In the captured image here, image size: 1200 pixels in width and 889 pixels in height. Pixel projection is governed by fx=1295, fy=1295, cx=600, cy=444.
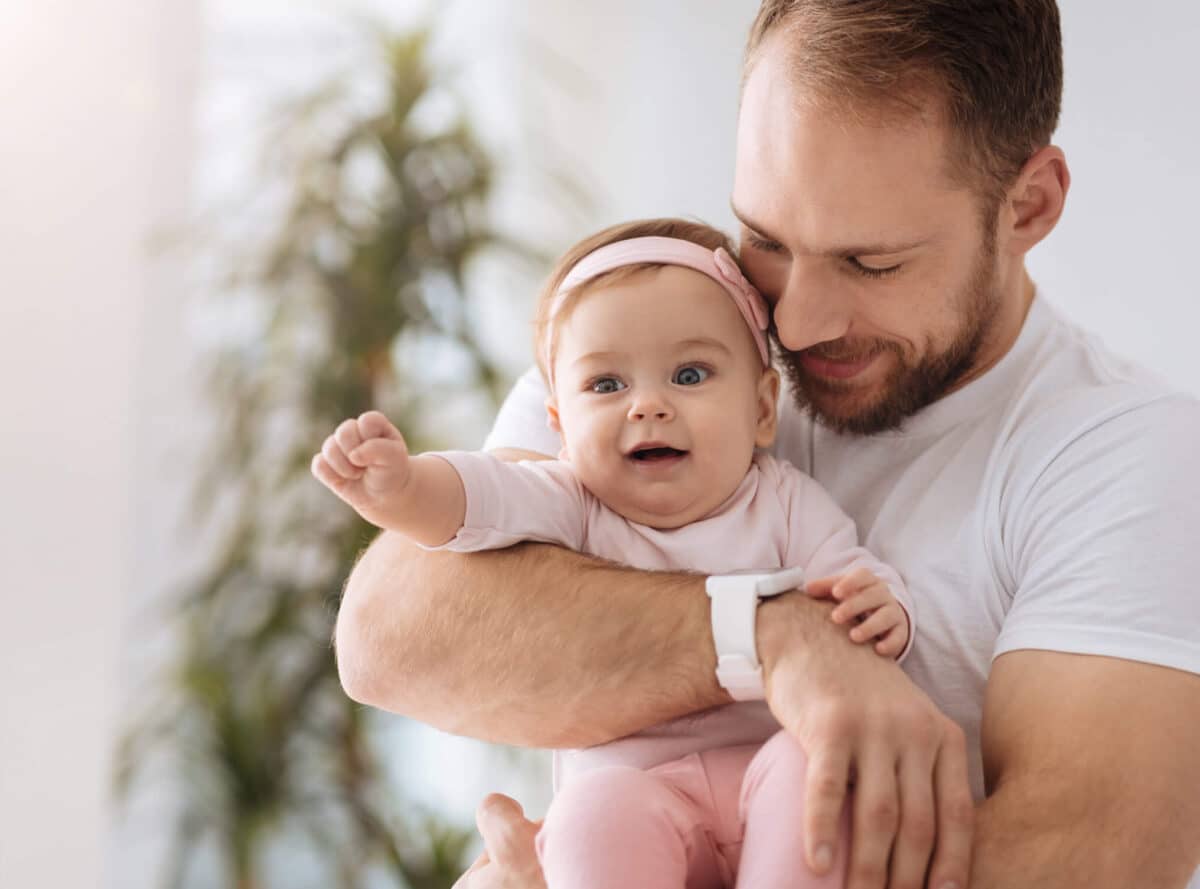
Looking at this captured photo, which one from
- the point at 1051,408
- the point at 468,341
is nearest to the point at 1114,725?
the point at 1051,408

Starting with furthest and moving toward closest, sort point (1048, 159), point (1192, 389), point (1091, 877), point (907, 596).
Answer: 1. point (1192, 389)
2. point (1048, 159)
3. point (907, 596)
4. point (1091, 877)

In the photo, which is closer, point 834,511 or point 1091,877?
point 1091,877

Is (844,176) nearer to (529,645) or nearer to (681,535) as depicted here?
(681,535)

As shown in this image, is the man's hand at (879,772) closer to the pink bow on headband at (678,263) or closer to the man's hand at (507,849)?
the man's hand at (507,849)

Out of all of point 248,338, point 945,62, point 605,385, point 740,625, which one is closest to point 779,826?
point 740,625

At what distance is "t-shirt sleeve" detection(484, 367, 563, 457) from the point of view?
1.67 m

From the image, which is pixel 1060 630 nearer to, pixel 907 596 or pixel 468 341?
pixel 907 596

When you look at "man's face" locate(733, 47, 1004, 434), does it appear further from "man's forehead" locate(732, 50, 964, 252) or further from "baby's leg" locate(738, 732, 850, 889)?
"baby's leg" locate(738, 732, 850, 889)

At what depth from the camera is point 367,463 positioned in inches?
47.8

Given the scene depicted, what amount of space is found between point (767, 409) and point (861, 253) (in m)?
0.22

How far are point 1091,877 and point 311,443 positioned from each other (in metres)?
2.11

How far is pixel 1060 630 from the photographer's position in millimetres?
1257

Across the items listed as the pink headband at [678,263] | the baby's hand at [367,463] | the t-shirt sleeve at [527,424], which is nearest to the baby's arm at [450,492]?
the baby's hand at [367,463]

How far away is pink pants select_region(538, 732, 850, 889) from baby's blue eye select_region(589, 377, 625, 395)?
1.42 ft
